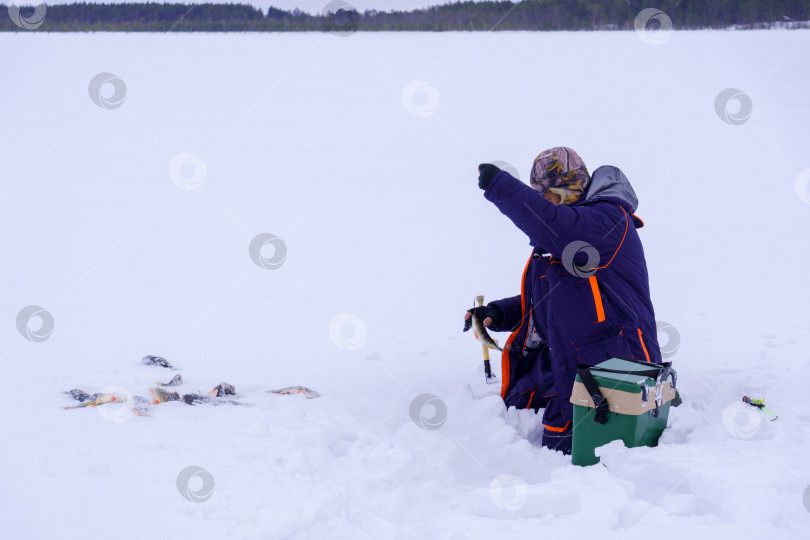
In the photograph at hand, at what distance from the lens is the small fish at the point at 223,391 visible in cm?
389

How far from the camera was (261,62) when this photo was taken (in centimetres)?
2600

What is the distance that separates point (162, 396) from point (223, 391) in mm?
355

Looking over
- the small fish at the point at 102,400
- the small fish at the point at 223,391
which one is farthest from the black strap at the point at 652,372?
the small fish at the point at 102,400

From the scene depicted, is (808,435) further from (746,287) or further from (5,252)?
(5,252)

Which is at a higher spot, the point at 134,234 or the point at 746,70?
the point at 746,70

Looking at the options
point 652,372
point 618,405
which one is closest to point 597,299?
point 652,372

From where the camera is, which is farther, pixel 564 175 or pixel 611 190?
pixel 564 175

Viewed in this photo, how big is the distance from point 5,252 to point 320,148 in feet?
27.8

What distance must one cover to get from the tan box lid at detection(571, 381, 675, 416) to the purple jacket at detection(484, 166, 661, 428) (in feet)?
0.99

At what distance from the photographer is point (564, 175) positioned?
3381mm

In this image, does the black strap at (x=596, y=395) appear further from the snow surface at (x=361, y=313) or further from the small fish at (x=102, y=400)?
the small fish at (x=102, y=400)

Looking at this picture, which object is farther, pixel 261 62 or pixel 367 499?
pixel 261 62

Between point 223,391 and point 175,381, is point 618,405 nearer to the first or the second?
point 223,391

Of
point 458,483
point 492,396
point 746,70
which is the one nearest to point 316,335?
point 492,396
